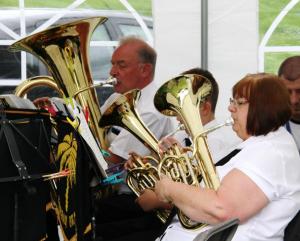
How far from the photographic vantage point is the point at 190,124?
115 inches

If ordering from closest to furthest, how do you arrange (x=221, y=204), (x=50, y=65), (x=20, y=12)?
(x=221, y=204) < (x=50, y=65) < (x=20, y=12)

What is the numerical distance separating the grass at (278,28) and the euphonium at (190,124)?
1.26 metres

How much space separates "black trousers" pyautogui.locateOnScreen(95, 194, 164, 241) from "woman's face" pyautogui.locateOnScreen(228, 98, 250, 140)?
84 centimetres

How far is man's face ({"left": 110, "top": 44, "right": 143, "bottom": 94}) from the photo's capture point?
4145 millimetres

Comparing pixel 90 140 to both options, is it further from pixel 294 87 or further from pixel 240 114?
pixel 294 87

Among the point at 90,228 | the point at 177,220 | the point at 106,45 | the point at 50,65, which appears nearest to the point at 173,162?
the point at 177,220

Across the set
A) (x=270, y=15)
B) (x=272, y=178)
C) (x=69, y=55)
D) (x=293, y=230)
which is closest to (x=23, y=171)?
(x=69, y=55)

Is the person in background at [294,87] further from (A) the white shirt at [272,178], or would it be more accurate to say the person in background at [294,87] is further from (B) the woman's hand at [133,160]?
(A) the white shirt at [272,178]

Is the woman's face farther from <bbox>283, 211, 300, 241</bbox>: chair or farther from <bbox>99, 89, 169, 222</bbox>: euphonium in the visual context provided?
<bbox>99, 89, 169, 222</bbox>: euphonium

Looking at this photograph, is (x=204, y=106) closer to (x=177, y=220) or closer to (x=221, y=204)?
(x=177, y=220)

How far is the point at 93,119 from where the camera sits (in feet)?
11.7

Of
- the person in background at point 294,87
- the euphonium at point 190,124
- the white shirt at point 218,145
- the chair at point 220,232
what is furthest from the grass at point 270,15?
the chair at point 220,232

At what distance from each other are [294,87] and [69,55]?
4.47 ft

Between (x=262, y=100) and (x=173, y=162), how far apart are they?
0.51 metres
